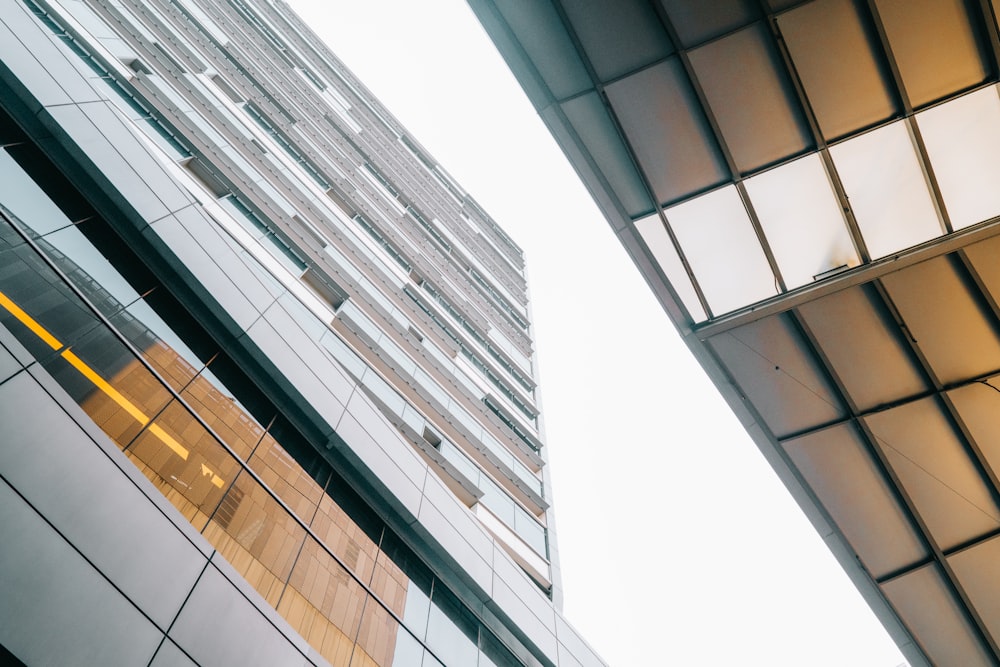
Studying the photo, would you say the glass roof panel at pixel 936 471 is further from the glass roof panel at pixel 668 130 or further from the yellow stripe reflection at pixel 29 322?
the yellow stripe reflection at pixel 29 322

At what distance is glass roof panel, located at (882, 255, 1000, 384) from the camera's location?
7.93m

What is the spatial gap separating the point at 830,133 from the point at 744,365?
3.59m

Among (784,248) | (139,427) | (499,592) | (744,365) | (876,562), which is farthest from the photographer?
(499,592)

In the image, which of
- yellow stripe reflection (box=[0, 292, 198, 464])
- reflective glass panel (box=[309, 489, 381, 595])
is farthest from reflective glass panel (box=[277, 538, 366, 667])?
yellow stripe reflection (box=[0, 292, 198, 464])

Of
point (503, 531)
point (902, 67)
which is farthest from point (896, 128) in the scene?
point (503, 531)

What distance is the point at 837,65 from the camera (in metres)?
7.33

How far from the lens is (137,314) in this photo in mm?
8062

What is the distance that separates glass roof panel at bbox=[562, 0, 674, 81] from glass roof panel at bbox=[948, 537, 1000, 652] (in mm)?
9412

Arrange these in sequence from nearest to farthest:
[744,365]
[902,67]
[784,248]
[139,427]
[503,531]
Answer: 1. [139,427]
2. [902,67]
3. [784,248]
4. [744,365]
5. [503,531]

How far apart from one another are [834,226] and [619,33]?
4147mm

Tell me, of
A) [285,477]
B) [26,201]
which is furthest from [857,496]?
[26,201]

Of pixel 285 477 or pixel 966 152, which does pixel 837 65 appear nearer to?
pixel 966 152

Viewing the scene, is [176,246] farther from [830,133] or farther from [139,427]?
[830,133]

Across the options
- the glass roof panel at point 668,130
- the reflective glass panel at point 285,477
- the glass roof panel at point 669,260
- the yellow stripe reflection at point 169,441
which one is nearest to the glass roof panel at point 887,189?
the glass roof panel at point 668,130
